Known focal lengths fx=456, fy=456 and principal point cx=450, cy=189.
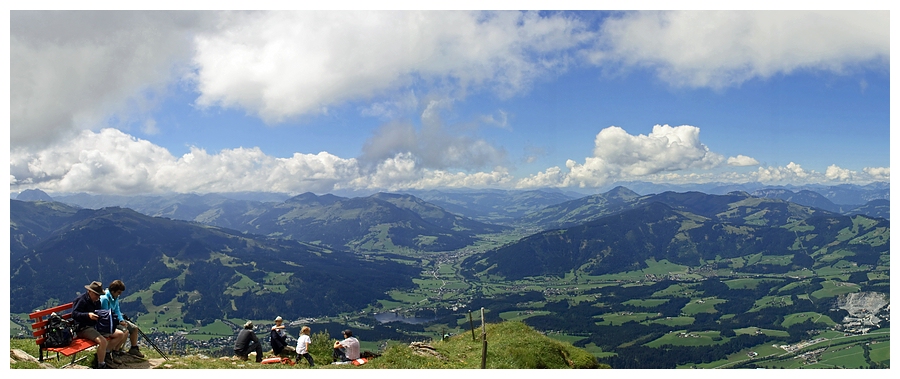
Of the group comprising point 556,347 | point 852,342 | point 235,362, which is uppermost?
point 235,362

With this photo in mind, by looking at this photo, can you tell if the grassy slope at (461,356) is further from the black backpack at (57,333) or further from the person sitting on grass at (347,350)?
the black backpack at (57,333)

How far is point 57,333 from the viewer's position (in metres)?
14.2

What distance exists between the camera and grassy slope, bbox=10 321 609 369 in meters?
17.3

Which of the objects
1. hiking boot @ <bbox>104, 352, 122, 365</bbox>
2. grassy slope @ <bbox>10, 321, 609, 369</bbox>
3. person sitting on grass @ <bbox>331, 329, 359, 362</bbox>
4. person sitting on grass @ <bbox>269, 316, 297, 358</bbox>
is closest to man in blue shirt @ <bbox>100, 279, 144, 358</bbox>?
hiking boot @ <bbox>104, 352, 122, 365</bbox>

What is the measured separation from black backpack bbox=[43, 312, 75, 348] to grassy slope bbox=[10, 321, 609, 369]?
0.92 metres

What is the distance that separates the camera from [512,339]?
2325 centimetres

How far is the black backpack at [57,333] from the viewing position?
14.1 m

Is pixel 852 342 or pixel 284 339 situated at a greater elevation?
pixel 284 339

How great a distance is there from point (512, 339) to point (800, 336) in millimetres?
231490

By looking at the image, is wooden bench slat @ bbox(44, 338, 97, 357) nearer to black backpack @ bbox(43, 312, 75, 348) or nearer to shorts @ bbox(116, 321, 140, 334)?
black backpack @ bbox(43, 312, 75, 348)
